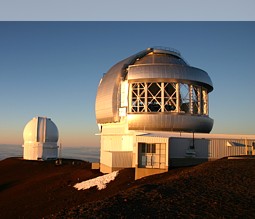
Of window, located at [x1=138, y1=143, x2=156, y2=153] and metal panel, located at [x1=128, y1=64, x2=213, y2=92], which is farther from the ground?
metal panel, located at [x1=128, y1=64, x2=213, y2=92]

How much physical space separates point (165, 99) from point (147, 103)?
91.7 inches

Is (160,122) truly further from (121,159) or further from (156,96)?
(121,159)

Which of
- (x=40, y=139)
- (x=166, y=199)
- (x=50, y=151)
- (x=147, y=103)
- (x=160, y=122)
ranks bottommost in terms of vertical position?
(x=50, y=151)

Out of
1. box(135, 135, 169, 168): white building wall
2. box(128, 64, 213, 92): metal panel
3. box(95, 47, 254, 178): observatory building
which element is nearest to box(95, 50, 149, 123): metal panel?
box(95, 47, 254, 178): observatory building

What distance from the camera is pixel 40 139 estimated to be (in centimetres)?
4662

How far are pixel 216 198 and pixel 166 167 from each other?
9.14 m

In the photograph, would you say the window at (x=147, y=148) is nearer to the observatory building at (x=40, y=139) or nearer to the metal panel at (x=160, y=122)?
the metal panel at (x=160, y=122)

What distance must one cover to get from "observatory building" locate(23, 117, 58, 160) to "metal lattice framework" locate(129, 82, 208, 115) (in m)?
21.6

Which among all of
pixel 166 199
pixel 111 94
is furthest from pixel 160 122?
pixel 166 199

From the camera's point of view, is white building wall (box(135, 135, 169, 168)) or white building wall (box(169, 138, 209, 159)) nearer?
white building wall (box(135, 135, 169, 168))

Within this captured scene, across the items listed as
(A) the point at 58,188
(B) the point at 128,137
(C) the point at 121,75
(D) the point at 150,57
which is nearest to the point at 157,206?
(A) the point at 58,188

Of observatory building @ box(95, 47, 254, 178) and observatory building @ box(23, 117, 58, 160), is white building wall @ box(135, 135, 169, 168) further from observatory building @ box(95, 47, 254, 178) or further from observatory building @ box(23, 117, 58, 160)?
observatory building @ box(23, 117, 58, 160)

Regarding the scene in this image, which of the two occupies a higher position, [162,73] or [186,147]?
[162,73]

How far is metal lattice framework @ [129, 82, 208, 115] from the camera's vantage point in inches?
1144
